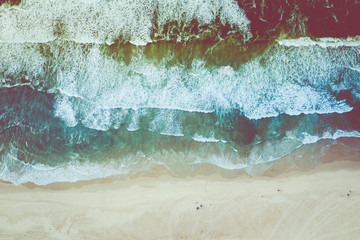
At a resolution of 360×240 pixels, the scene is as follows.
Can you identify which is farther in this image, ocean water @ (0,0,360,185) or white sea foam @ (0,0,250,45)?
white sea foam @ (0,0,250,45)

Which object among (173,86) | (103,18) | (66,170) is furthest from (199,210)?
(103,18)

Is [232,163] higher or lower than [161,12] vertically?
lower

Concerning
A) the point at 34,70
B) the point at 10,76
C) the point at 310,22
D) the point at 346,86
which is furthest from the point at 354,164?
the point at 10,76

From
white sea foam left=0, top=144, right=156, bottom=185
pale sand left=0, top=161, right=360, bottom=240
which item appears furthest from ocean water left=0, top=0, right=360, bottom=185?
pale sand left=0, top=161, right=360, bottom=240

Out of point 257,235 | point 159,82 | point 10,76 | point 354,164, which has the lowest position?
point 257,235

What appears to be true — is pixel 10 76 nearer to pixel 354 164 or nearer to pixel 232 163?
pixel 232 163

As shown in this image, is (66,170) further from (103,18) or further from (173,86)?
(103,18)

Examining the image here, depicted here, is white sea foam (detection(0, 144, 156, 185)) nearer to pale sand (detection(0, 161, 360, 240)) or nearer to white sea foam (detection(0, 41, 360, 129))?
pale sand (detection(0, 161, 360, 240))
